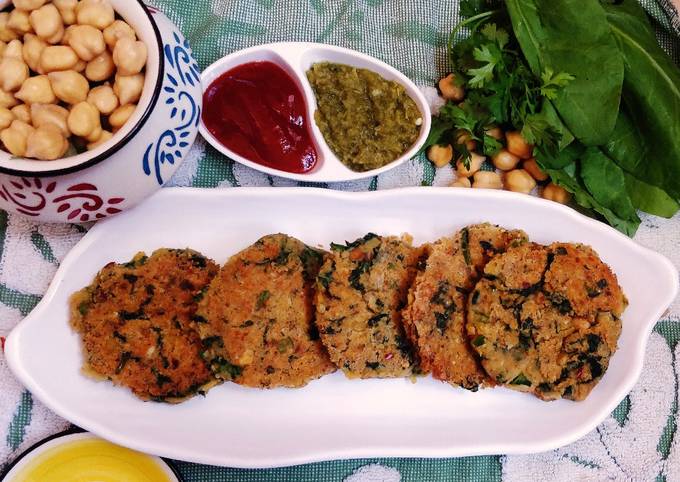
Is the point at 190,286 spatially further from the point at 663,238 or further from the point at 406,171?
the point at 663,238

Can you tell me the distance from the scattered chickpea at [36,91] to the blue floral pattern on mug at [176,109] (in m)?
0.38

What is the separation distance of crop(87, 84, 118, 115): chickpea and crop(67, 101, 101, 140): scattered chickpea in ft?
0.13

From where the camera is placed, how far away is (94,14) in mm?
2203

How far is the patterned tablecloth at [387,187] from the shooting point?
2.89m

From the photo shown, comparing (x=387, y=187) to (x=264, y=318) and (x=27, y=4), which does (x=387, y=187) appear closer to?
(x=264, y=318)

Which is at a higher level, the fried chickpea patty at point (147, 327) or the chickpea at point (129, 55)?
the chickpea at point (129, 55)

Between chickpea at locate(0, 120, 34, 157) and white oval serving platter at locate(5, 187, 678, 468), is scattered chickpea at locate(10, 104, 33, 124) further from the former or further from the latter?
white oval serving platter at locate(5, 187, 678, 468)

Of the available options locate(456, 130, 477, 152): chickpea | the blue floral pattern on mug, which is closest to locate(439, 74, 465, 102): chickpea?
locate(456, 130, 477, 152): chickpea

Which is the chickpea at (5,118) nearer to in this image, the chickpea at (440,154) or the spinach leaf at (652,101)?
the chickpea at (440,154)

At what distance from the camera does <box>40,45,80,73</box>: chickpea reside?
7.13ft

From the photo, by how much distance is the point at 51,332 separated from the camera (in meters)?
2.66

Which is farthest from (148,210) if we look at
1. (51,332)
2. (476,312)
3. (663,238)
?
(663,238)

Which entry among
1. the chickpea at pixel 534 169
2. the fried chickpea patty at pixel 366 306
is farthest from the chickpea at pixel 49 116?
the chickpea at pixel 534 169

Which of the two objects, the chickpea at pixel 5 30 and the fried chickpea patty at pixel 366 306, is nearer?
the chickpea at pixel 5 30
